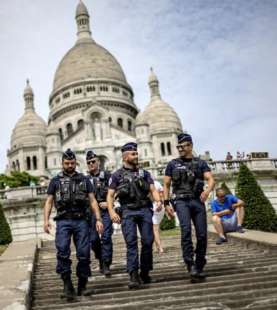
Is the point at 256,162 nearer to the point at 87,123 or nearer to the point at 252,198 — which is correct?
the point at 252,198

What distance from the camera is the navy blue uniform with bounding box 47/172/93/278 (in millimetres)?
5914

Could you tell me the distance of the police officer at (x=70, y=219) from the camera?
19.3ft

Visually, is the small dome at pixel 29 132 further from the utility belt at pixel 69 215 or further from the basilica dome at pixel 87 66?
the utility belt at pixel 69 215

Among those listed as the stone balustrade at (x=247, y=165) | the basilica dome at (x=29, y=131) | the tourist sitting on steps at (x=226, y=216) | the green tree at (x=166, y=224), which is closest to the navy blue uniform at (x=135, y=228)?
the tourist sitting on steps at (x=226, y=216)

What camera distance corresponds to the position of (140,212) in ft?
20.6

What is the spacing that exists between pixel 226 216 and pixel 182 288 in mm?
5084

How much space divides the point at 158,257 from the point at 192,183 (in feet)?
9.81

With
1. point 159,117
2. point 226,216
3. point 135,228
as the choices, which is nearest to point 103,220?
point 135,228

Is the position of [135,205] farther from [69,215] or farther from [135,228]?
[69,215]

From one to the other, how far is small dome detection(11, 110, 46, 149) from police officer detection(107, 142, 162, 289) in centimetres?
6203

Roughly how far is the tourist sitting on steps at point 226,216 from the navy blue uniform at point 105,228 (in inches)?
139

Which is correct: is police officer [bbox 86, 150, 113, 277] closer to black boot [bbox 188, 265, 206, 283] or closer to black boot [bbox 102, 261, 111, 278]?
black boot [bbox 102, 261, 111, 278]

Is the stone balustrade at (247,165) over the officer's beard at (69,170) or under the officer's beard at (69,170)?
over

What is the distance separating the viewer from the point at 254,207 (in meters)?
15.0
